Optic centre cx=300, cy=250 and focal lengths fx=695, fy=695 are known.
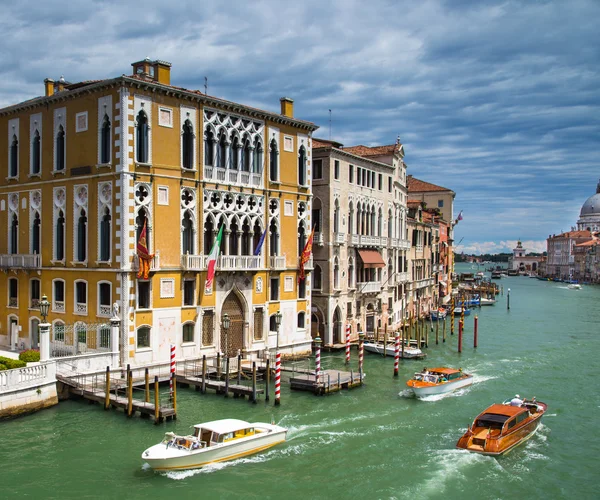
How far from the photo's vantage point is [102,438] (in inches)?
782

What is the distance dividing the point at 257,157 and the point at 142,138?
6134mm

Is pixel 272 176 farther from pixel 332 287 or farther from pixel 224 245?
pixel 332 287

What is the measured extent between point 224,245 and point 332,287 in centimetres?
891

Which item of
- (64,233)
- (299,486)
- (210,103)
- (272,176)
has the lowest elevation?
(299,486)

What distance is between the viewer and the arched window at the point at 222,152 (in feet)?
94.0

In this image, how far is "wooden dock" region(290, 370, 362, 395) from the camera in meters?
26.1

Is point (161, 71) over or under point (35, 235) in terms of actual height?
over

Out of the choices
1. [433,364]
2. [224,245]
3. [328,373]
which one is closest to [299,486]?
[328,373]

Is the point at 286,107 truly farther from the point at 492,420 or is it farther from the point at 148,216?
the point at 492,420

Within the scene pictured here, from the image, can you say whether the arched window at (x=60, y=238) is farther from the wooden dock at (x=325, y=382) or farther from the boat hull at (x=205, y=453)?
the boat hull at (x=205, y=453)

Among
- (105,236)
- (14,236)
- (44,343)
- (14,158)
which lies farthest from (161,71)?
(44,343)

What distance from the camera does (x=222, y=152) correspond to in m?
28.9

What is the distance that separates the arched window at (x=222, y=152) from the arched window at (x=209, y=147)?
416 millimetres

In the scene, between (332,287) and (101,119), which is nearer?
(101,119)
